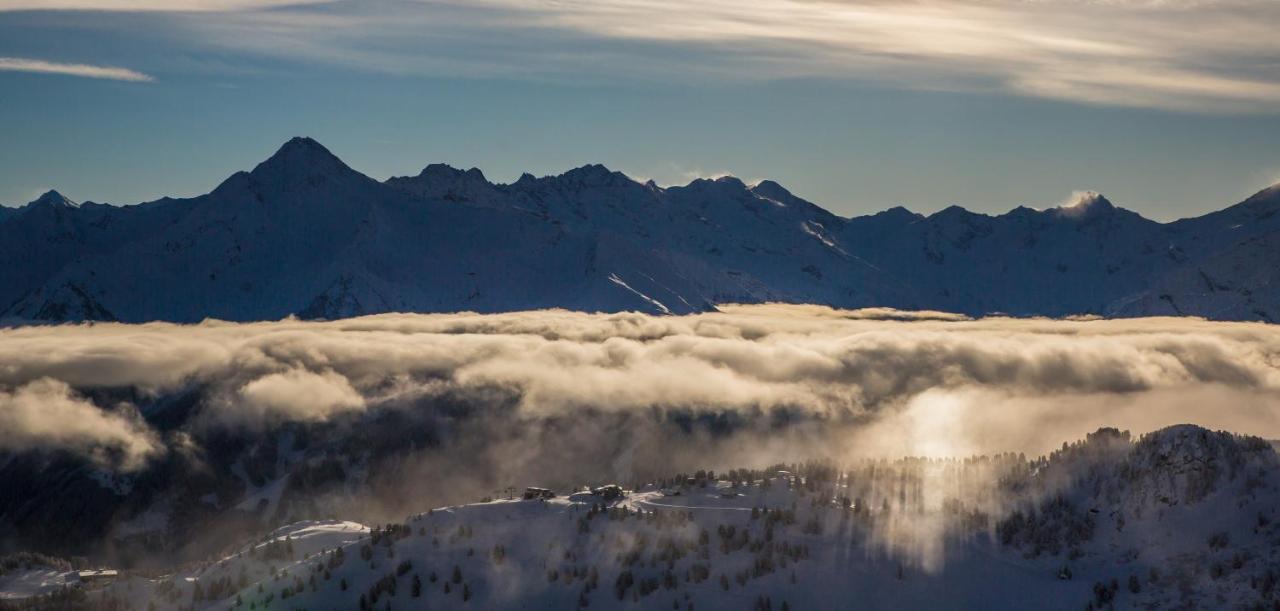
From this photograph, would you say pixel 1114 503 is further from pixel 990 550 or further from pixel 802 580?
pixel 802 580

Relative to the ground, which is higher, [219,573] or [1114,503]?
[1114,503]

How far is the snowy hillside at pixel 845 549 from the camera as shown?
3123 inches

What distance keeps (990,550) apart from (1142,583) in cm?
1019

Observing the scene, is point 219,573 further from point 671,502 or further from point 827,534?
point 827,534

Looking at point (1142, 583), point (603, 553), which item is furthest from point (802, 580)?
point (1142, 583)

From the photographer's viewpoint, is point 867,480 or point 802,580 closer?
point 802,580

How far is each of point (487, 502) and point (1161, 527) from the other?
47.2 meters

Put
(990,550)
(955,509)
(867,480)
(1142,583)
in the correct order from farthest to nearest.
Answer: (867,480) → (955,509) → (990,550) → (1142,583)

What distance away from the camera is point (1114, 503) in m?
85.6

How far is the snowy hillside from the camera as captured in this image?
3123 inches

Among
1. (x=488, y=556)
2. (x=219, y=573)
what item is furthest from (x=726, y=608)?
(x=219, y=573)

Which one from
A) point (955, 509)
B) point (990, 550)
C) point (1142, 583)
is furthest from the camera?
point (955, 509)

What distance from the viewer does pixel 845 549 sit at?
279ft

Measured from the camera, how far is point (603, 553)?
3366 inches
